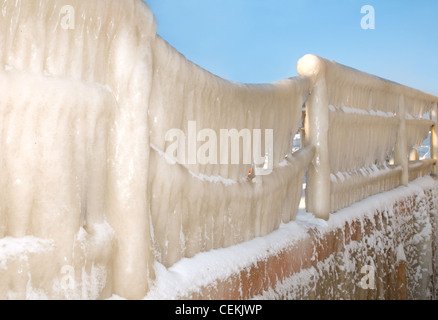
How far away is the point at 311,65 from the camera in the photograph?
267cm

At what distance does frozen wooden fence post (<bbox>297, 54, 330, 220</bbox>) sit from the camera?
8.83 feet

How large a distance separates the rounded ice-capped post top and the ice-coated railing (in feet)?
2.50

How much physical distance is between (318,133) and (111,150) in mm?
1765

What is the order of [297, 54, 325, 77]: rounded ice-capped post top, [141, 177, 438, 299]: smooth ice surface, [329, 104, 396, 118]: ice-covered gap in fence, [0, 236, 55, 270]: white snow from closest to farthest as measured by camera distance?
[0, 236, 55, 270]: white snow → [141, 177, 438, 299]: smooth ice surface → [297, 54, 325, 77]: rounded ice-capped post top → [329, 104, 396, 118]: ice-covered gap in fence

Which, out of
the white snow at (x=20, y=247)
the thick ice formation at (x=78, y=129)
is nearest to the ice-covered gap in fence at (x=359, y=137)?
the thick ice formation at (x=78, y=129)

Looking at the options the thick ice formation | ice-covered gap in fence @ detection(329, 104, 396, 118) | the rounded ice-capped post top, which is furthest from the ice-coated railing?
ice-covered gap in fence @ detection(329, 104, 396, 118)

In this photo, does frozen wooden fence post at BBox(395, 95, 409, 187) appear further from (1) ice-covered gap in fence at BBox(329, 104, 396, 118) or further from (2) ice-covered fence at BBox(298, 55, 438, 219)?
(1) ice-covered gap in fence at BBox(329, 104, 396, 118)

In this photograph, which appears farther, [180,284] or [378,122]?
[378,122]

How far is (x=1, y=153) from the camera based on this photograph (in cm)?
108

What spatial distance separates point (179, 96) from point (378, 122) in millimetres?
2731

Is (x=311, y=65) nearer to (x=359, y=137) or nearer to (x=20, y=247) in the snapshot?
(x=359, y=137)

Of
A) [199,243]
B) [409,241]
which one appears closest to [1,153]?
[199,243]

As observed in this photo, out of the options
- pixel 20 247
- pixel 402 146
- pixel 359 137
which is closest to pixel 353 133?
pixel 359 137
